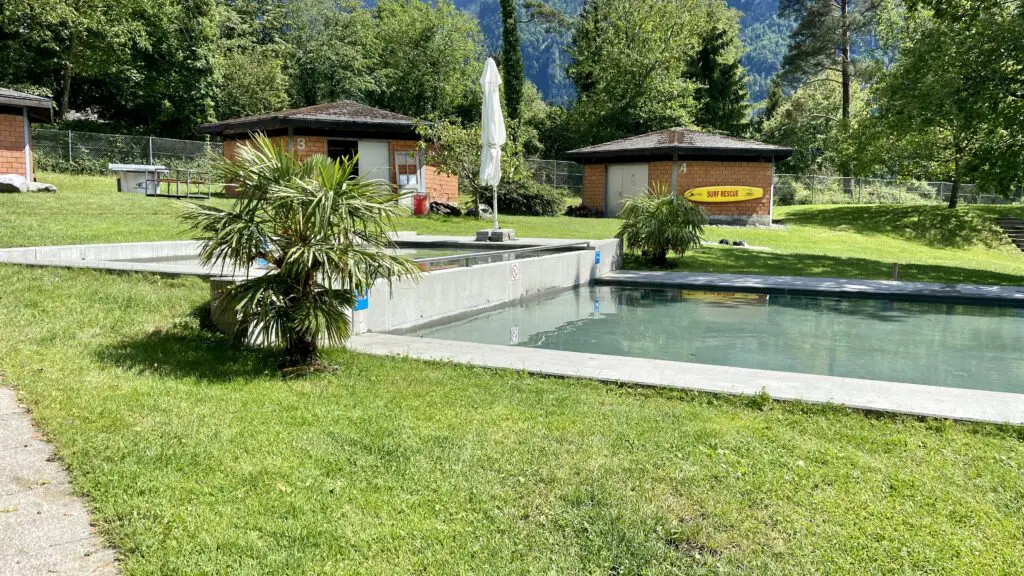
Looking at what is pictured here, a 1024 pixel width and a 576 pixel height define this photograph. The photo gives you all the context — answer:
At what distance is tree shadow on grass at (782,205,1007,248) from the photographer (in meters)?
25.0

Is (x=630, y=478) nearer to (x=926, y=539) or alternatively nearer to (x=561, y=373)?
(x=926, y=539)

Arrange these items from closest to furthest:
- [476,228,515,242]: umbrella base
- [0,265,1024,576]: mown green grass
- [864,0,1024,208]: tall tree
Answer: [0,265,1024,576]: mown green grass, [864,0,1024,208]: tall tree, [476,228,515,242]: umbrella base

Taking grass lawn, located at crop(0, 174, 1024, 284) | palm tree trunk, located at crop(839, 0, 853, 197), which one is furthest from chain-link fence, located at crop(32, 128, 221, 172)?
palm tree trunk, located at crop(839, 0, 853, 197)

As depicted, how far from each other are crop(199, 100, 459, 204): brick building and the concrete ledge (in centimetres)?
1204

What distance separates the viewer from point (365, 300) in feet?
24.1

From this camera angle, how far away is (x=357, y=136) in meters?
24.9

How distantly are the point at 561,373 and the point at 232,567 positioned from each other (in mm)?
3369

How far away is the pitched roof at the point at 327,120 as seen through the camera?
23500 millimetres

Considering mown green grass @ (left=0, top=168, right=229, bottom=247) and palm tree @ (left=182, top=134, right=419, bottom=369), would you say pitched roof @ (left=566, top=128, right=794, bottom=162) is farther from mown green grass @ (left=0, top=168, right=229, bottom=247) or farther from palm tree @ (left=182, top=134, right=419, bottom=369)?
palm tree @ (left=182, top=134, right=419, bottom=369)

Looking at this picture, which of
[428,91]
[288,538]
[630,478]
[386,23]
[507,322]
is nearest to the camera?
[288,538]

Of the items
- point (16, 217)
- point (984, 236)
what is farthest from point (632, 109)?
point (16, 217)

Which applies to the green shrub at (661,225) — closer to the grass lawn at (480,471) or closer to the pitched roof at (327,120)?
the grass lawn at (480,471)

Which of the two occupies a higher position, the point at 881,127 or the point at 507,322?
the point at 881,127

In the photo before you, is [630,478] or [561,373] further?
[561,373]
